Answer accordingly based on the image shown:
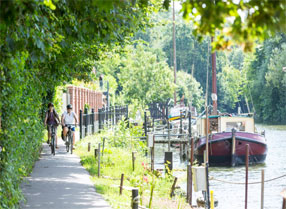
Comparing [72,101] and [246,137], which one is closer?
[246,137]

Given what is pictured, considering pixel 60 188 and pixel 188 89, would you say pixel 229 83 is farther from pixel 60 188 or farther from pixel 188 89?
pixel 60 188

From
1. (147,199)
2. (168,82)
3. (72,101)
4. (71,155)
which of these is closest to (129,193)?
(147,199)

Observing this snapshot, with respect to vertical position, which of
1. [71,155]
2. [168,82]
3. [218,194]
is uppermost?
[168,82]

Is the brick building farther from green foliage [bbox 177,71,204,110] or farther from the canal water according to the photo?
green foliage [bbox 177,71,204,110]

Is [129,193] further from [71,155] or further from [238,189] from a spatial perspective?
Result: [238,189]

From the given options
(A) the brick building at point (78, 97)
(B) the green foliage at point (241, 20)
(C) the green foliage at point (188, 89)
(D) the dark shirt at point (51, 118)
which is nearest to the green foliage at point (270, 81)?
(C) the green foliage at point (188, 89)

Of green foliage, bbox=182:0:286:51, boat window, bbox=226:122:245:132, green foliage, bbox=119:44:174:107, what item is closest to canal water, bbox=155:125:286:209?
boat window, bbox=226:122:245:132

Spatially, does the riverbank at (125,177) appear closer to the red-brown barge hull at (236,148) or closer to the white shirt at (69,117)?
the white shirt at (69,117)

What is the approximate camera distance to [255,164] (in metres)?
31.5

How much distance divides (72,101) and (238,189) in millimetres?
17713

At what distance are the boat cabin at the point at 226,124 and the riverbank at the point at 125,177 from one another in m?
9.32

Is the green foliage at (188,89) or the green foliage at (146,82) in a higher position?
the green foliage at (188,89)

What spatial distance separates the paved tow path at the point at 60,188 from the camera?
31.1 ft

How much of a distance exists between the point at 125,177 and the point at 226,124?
773 inches
